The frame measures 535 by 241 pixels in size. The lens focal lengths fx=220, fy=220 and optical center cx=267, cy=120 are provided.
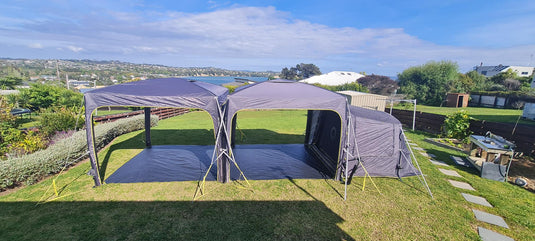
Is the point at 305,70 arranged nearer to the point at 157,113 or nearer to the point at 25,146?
the point at 157,113

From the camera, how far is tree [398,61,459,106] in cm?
3139

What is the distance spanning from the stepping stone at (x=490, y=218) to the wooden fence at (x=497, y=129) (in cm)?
546

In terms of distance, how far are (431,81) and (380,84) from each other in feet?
31.0

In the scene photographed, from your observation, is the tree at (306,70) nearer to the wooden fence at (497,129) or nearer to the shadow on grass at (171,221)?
the wooden fence at (497,129)

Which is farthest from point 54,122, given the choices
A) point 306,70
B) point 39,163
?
point 306,70

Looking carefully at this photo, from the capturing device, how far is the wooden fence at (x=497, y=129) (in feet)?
25.2

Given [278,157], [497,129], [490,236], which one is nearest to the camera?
[490,236]

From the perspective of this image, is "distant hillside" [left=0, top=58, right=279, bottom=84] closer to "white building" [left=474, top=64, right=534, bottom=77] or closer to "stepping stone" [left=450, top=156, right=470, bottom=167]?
"stepping stone" [left=450, top=156, right=470, bottom=167]

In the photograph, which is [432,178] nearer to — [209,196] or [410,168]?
[410,168]

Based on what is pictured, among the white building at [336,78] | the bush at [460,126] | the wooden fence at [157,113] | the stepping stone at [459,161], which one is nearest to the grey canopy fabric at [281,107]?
the stepping stone at [459,161]

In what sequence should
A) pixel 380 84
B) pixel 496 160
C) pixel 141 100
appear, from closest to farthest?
pixel 141 100, pixel 496 160, pixel 380 84

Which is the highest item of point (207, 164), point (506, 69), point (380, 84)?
point (506, 69)

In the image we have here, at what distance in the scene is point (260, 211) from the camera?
15.0 feet

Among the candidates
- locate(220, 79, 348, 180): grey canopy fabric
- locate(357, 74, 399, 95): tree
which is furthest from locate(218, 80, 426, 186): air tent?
locate(357, 74, 399, 95): tree
